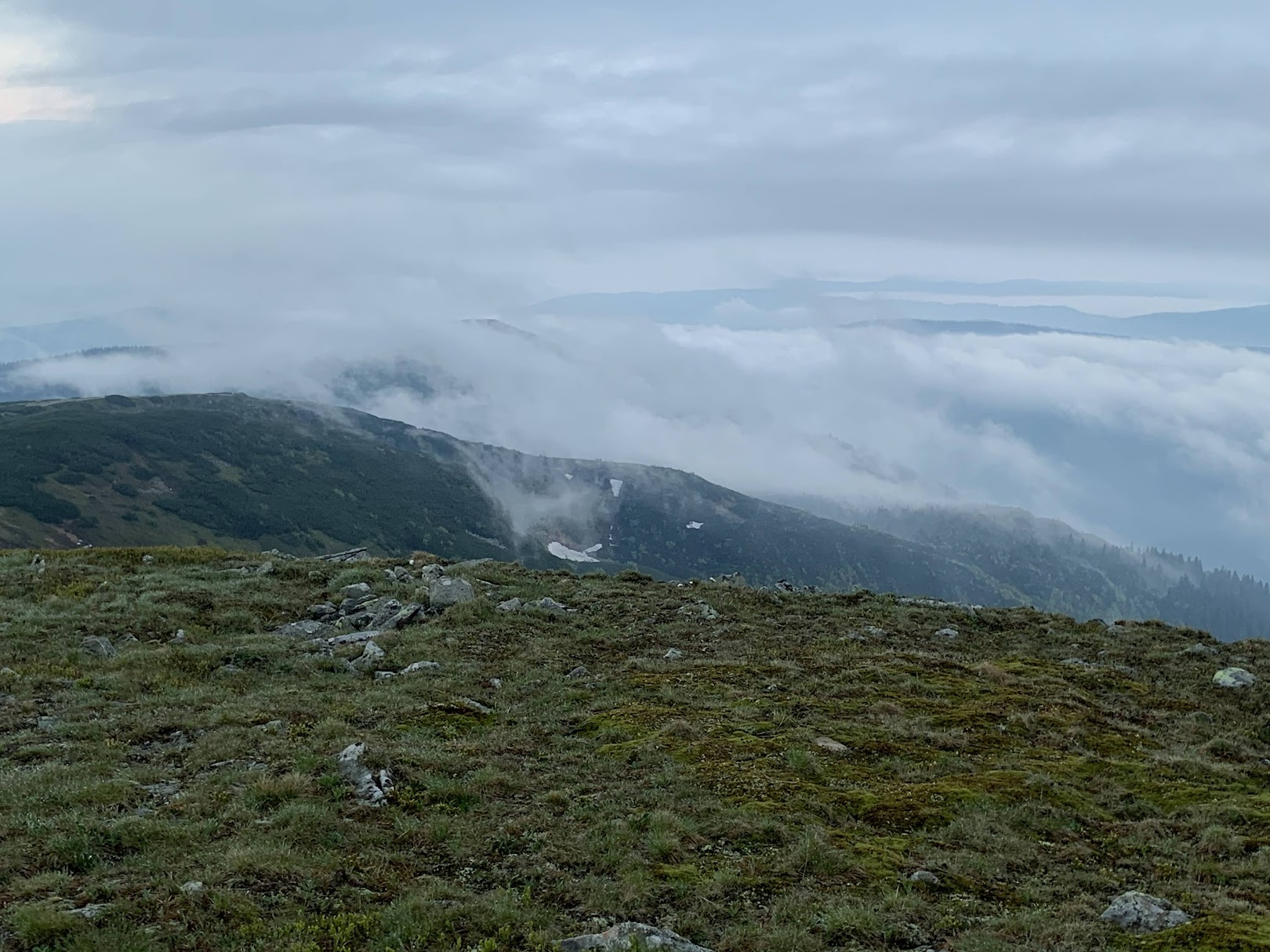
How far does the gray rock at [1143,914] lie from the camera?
11.8 meters

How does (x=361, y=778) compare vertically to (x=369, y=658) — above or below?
above

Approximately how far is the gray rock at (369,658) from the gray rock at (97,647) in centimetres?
720

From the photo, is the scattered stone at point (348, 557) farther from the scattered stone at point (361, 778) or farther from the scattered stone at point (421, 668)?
the scattered stone at point (361, 778)

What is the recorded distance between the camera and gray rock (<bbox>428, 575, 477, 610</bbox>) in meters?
33.5

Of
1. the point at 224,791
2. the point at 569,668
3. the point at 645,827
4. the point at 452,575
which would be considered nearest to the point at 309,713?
the point at 224,791

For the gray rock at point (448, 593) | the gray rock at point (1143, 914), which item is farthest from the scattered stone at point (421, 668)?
the gray rock at point (1143, 914)

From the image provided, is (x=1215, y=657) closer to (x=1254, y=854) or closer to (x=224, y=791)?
(x=1254, y=854)

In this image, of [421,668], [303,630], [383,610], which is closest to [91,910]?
[421,668]

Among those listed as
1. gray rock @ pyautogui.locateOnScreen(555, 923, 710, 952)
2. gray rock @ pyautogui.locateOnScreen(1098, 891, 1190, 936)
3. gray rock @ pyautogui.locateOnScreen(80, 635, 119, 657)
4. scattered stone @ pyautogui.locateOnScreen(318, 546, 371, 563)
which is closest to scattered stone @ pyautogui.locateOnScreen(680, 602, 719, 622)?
scattered stone @ pyautogui.locateOnScreen(318, 546, 371, 563)

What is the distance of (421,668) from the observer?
2583 cm

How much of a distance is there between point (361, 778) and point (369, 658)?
36.1ft

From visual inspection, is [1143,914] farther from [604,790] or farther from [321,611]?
[321,611]

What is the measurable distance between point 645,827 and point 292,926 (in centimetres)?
585

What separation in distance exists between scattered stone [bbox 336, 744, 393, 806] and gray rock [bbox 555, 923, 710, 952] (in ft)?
19.5
